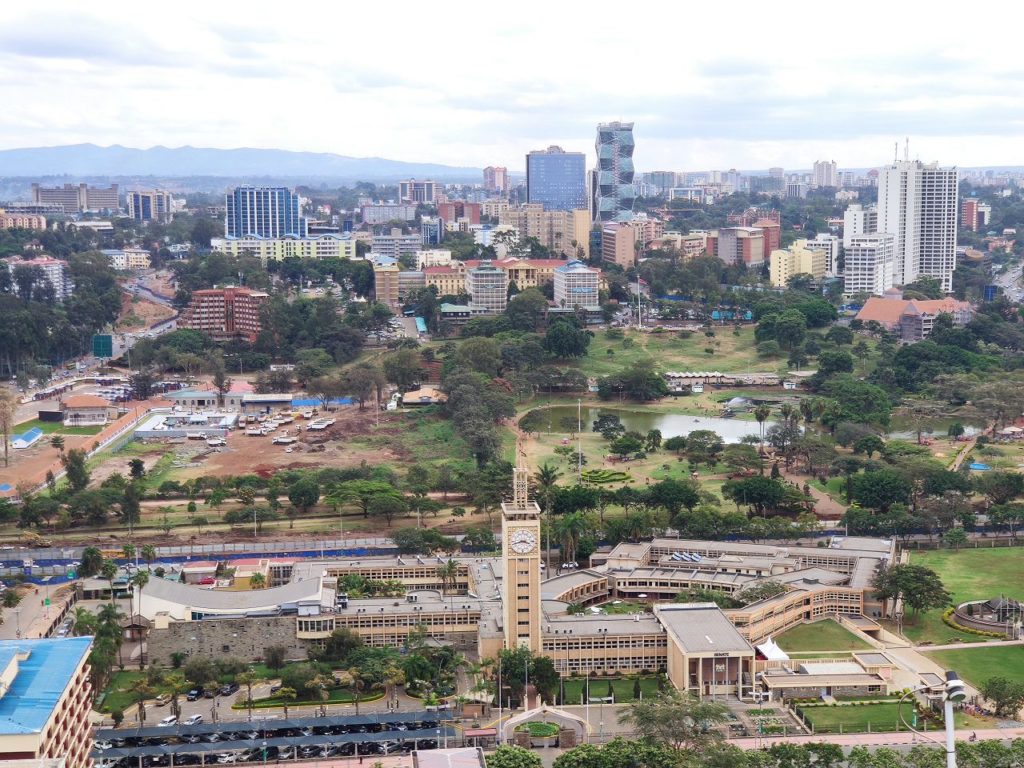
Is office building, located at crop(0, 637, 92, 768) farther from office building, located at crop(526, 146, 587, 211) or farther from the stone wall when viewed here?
office building, located at crop(526, 146, 587, 211)

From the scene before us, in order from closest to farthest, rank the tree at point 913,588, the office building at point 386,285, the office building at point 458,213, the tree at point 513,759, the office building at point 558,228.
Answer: the tree at point 513,759
the tree at point 913,588
the office building at point 386,285
the office building at point 558,228
the office building at point 458,213

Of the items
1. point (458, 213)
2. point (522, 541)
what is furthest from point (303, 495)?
point (458, 213)

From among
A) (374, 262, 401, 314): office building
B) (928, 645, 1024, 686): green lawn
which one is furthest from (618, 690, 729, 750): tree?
(374, 262, 401, 314): office building

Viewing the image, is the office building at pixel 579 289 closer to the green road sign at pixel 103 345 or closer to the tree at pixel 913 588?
the green road sign at pixel 103 345

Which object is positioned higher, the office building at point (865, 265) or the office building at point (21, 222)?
the office building at point (21, 222)

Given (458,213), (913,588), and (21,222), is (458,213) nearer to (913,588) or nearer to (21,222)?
(21,222)

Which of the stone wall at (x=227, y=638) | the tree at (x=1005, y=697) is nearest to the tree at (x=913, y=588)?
the tree at (x=1005, y=697)
